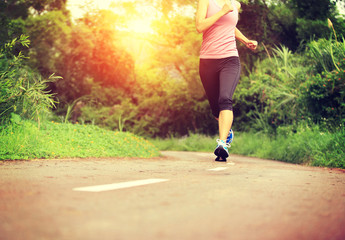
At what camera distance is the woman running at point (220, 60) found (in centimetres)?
562

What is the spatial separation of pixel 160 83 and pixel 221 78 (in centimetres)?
1671

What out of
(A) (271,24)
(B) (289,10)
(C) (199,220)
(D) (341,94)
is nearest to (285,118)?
(D) (341,94)

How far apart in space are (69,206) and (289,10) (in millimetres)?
17600

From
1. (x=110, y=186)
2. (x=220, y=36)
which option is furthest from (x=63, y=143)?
(x=110, y=186)

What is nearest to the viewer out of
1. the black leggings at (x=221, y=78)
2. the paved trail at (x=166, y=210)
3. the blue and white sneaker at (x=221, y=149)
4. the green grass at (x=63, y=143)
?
the paved trail at (x=166, y=210)

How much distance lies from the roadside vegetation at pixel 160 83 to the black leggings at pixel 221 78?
8.13 ft

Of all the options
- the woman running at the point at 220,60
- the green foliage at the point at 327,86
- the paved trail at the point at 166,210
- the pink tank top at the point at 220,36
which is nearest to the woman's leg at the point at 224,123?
the woman running at the point at 220,60

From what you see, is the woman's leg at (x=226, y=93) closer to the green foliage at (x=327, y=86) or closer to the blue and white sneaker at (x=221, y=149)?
the blue and white sneaker at (x=221, y=149)

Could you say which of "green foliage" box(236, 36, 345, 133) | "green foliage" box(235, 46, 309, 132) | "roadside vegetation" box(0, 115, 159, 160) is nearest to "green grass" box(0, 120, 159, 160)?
"roadside vegetation" box(0, 115, 159, 160)

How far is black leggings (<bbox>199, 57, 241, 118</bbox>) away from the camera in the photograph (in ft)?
18.6

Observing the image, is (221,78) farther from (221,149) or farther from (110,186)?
(110,186)

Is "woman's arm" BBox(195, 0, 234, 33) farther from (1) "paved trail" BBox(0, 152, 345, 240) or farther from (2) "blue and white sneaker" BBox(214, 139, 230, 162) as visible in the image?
(1) "paved trail" BBox(0, 152, 345, 240)

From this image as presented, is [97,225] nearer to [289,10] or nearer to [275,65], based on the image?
[275,65]

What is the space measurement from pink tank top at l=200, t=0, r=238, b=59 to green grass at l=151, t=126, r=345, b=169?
274 centimetres
